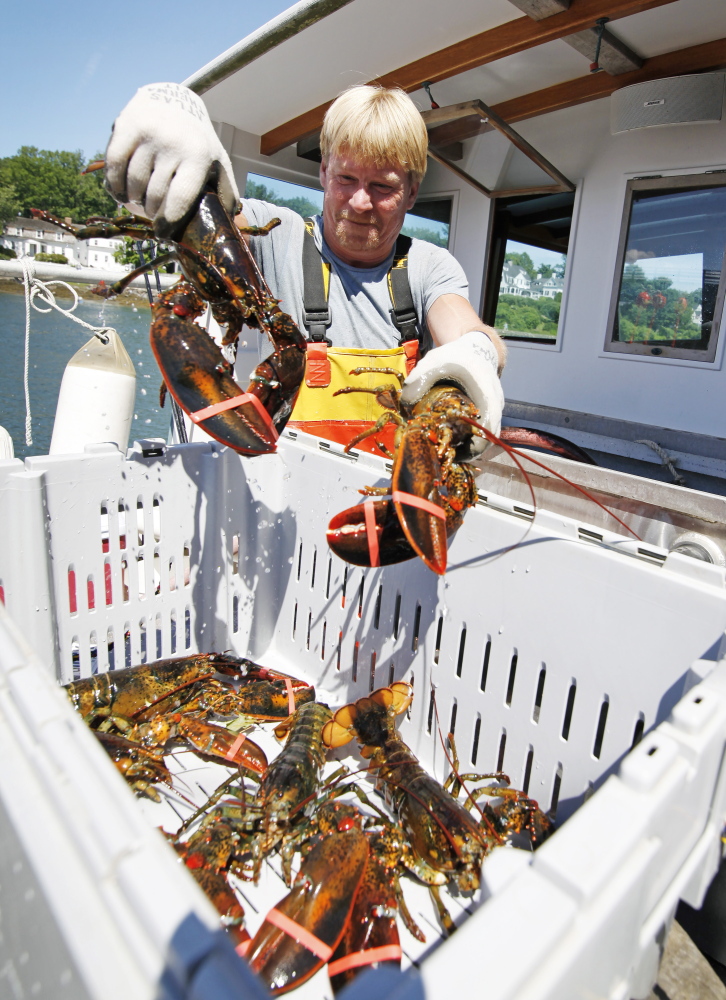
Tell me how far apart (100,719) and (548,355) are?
14.2ft

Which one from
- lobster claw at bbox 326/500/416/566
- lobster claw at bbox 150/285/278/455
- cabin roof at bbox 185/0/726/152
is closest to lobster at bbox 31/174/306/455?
lobster claw at bbox 150/285/278/455

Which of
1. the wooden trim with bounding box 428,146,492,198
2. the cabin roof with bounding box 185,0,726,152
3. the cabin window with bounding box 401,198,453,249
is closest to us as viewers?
the cabin roof with bounding box 185,0,726,152

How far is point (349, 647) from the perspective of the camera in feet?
6.97

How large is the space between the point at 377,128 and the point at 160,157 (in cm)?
74

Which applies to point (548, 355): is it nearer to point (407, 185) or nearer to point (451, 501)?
point (407, 185)

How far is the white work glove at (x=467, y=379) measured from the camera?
163 cm

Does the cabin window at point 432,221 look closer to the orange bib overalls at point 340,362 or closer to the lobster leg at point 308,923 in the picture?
the orange bib overalls at point 340,362

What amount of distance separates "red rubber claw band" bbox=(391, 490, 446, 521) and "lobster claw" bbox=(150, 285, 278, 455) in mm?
384

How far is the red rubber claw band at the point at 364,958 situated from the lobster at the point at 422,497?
783mm

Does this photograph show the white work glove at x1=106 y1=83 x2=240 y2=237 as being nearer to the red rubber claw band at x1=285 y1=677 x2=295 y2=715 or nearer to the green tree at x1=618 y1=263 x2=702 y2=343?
the red rubber claw band at x1=285 y1=677 x2=295 y2=715

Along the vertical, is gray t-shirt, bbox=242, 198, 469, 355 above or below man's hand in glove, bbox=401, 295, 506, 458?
above

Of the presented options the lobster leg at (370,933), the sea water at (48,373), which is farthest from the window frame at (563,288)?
the lobster leg at (370,933)

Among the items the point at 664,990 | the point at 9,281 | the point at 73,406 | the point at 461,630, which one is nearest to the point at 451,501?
the point at 461,630

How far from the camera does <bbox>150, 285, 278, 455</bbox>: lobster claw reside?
1.41 metres
